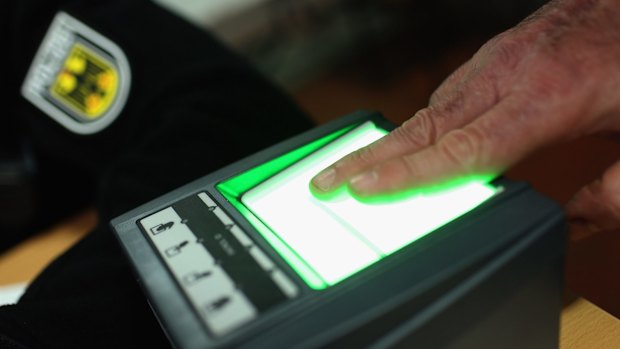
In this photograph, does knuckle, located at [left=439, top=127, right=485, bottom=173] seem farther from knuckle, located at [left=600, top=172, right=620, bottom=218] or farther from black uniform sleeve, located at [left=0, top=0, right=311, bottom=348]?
black uniform sleeve, located at [left=0, top=0, right=311, bottom=348]

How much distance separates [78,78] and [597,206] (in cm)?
47

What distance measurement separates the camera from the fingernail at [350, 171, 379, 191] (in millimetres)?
352

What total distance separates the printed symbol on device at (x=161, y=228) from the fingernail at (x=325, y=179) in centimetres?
9

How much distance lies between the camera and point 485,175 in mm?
356

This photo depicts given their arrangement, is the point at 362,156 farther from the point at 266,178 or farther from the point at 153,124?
the point at 153,124

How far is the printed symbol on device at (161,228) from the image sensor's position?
1.21ft

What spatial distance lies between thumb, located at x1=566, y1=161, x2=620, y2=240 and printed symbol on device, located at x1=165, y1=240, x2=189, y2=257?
9.9 inches

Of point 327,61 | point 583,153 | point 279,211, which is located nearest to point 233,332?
point 279,211

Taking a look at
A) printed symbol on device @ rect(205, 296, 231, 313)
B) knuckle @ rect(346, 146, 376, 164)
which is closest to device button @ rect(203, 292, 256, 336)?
printed symbol on device @ rect(205, 296, 231, 313)

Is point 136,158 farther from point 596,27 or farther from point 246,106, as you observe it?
point 596,27

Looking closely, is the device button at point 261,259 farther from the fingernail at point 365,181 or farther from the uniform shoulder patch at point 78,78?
the uniform shoulder patch at point 78,78

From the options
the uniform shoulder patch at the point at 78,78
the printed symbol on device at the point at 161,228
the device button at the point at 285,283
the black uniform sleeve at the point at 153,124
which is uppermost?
the uniform shoulder patch at the point at 78,78

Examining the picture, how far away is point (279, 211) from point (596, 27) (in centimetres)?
24

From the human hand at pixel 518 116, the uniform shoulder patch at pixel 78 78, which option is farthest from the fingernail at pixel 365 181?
the uniform shoulder patch at pixel 78 78
